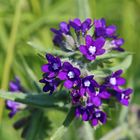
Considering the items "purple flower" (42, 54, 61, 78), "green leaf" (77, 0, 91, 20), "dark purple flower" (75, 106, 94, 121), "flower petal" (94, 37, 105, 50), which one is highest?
"green leaf" (77, 0, 91, 20)

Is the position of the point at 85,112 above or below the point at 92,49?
below

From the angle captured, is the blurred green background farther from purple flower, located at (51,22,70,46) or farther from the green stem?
purple flower, located at (51,22,70,46)

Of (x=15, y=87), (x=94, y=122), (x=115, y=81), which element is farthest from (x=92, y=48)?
(x=15, y=87)

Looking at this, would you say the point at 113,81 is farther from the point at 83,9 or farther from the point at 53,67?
the point at 83,9

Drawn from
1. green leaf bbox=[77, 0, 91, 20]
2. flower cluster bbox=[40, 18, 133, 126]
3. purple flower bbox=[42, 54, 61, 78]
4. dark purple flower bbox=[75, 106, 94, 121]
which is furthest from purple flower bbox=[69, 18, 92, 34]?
green leaf bbox=[77, 0, 91, 20]

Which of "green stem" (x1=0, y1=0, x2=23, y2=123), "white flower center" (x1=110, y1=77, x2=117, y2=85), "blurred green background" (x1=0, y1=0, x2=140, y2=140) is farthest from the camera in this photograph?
"blurred green background" (x1=0, y1=0, x2=140, y2=140)

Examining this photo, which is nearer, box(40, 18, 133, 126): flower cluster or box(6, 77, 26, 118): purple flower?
box(40, 18, 133, 126): flower cluster

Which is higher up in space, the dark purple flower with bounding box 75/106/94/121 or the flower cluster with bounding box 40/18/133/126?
the flower cluster with bounding box 40/18/133/126
